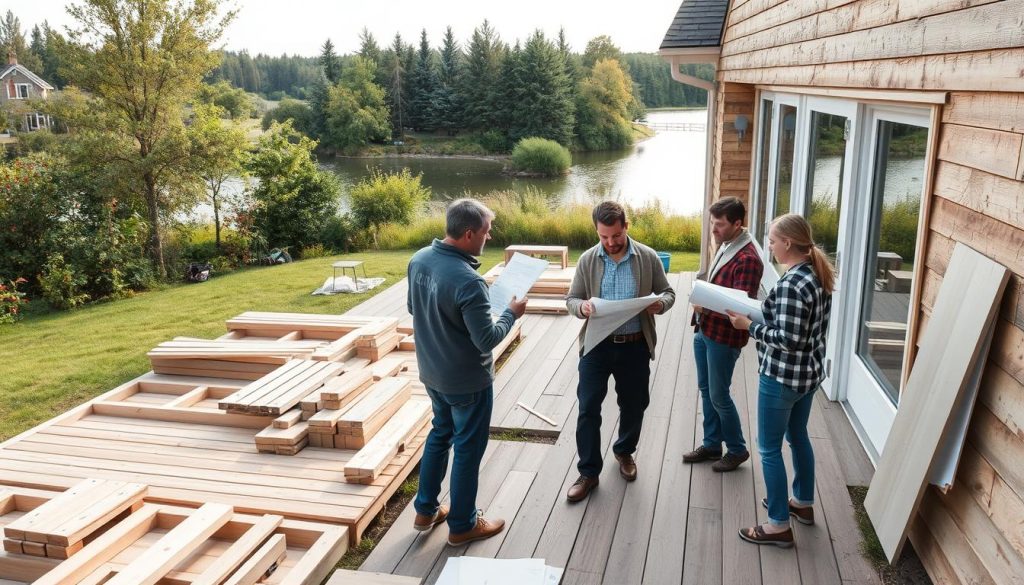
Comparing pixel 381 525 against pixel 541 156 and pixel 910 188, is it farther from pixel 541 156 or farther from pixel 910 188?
pixel 541 156

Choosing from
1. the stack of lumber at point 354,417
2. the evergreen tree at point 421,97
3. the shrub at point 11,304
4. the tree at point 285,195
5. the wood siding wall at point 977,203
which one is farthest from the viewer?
the evergreen tree at point 421,97

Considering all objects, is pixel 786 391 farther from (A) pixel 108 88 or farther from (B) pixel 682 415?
(A) pixel 108 88

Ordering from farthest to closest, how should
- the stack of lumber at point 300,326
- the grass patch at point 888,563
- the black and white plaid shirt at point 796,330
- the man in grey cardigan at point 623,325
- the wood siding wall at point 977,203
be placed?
the stack of lumber at point 300,326 → the man in grey cardigan at point 623,325 → the grass patch at point 888,563 → the black and white plaid shirt at point 796,330 → the wood siding wall at point 977,203

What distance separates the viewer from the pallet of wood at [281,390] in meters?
5.12

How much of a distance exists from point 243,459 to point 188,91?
1111 cm

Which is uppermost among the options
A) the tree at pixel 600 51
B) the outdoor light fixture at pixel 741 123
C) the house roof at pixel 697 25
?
the tree at pixel 600 51

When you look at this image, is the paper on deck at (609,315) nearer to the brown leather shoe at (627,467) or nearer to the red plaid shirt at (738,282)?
the red plaid shirt at (738,282)

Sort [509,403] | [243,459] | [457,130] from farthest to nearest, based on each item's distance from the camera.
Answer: [457,130], [509,403], [243,459]

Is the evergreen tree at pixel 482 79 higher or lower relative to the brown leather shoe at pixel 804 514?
higher

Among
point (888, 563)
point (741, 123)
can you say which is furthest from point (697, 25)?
point (888, 563)

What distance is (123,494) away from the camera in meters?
4.15

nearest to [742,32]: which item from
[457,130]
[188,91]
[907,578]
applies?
[907,578]

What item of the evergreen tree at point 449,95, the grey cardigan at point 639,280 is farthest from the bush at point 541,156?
the grey cardigan at point 639,280

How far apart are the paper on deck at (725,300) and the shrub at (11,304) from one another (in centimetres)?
1024
